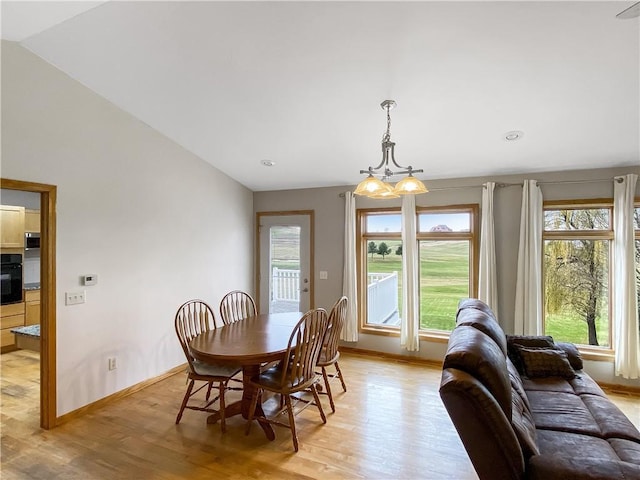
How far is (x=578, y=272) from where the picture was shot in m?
3.94

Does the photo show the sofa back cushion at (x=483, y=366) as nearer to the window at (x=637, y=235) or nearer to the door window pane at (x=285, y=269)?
the window at (x=637, y=235)

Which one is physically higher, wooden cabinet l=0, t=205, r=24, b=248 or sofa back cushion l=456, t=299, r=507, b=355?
wooden cabinet l=0, t=205, r=24, b=248

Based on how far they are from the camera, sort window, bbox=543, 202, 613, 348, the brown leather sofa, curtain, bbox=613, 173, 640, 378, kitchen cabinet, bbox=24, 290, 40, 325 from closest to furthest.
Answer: the brown leather sofa < curtain, bbox=613, 173, 640, 378 < window, bbox=543, 202, 613, 348 < kitchen cabinet, bbox=24, 290, 40, 325

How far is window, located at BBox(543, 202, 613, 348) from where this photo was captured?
3826 millimetres

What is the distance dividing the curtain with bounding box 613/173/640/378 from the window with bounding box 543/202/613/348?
18cm

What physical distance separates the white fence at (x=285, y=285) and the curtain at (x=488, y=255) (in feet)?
8.48

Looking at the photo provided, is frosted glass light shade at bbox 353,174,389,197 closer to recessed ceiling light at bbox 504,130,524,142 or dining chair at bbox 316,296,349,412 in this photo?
dining chair at bbox 316,296,349,412

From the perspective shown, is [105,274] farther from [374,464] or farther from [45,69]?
[374,464]

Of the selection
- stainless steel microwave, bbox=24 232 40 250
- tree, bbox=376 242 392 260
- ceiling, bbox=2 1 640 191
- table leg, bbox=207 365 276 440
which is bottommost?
table leg, bbox=207 365 276 440

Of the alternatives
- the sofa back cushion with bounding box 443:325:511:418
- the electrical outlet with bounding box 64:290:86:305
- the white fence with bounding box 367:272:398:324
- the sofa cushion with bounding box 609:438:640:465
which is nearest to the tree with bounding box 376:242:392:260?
the white fence with bounding box 367:272:398:324

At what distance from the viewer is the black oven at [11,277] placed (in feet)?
15.8

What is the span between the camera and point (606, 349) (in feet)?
12.5

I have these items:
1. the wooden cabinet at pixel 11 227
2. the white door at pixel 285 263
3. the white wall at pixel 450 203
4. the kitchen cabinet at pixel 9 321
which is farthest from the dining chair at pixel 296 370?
the wooden cabinet at pixel 11 227

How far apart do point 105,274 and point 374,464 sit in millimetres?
2925
